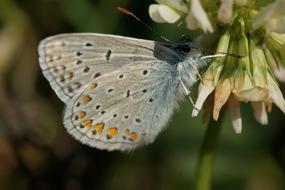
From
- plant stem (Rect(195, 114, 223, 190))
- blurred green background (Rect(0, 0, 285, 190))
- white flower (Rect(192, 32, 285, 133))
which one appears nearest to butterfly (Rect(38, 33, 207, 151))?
white flower (Rect(192, 32, 285, 133))

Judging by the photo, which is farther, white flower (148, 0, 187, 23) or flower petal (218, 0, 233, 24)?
white flower (148, 0, 187, 23)

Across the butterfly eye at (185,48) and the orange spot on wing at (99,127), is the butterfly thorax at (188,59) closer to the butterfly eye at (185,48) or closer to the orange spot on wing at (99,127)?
the butterfly eye at (185,48)

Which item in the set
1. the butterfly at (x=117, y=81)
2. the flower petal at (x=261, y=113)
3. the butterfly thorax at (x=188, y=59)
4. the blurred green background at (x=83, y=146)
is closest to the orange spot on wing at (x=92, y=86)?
the butterfly at (x=117, y=81)

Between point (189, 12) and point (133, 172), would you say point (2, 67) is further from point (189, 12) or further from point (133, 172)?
point (189, 12)

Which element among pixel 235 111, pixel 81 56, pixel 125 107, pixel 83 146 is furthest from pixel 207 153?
pixel 83 146

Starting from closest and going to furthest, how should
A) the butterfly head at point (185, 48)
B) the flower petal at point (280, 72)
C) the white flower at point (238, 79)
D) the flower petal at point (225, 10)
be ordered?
the flower petal at point (225, 10) → the white flower at point (238, 79) → the flower petal at point (280, 72) → the butterfly head at point (185, 48)

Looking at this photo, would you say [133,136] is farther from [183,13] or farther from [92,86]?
[183,13]

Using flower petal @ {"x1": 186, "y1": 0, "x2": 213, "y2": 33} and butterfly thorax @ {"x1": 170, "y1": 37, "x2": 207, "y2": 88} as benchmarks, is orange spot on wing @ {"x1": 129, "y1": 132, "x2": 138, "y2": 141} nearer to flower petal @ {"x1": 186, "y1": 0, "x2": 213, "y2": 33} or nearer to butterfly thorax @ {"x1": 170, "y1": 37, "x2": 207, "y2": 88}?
butterfly thorax @ {"x1": 170, "y1": 37, "x2": 207, "y2": 88}
